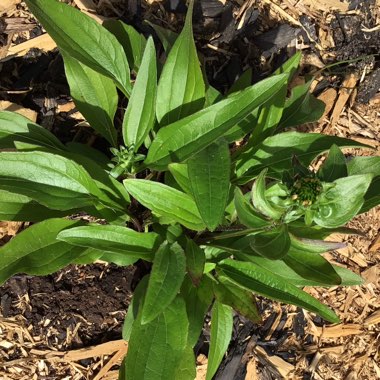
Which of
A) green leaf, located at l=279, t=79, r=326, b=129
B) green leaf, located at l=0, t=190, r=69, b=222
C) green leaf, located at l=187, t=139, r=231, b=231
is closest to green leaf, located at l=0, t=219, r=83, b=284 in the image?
green leaf, located at l=0, t=190, r=69, b=222

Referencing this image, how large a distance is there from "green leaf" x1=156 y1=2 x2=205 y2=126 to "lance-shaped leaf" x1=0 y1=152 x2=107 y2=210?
50 centimetres

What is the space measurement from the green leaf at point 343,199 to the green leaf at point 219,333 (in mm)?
738

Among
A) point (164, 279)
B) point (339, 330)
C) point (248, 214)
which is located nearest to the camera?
point (248, 214)

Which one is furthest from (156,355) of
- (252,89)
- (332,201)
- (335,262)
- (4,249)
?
(335,262)

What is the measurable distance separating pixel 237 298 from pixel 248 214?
534 mm

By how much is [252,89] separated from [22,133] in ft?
3.08

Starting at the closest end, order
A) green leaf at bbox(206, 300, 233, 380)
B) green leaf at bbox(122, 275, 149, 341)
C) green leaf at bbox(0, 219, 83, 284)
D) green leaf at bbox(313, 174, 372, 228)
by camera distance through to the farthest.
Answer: green leaf at bbox(313, 174, 372, 228) → green leaf at bbox(0, 219, 83, 284) → green leaf at bbox(206, 300, 233, 380) → green leaf at bbox(122, 275, 149, 341)

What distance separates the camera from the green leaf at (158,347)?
2201 millimetres

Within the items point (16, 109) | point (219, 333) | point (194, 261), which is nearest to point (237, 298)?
point (219, 333)

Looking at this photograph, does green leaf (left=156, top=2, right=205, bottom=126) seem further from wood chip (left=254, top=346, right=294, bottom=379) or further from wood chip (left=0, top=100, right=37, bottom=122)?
wood chip (left=254, top=346, right=294, bottom=379)

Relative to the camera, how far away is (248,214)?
199cm

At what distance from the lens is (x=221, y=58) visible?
3.18 metres

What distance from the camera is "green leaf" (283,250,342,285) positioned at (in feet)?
6.56

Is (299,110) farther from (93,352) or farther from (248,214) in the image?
(93,352)
